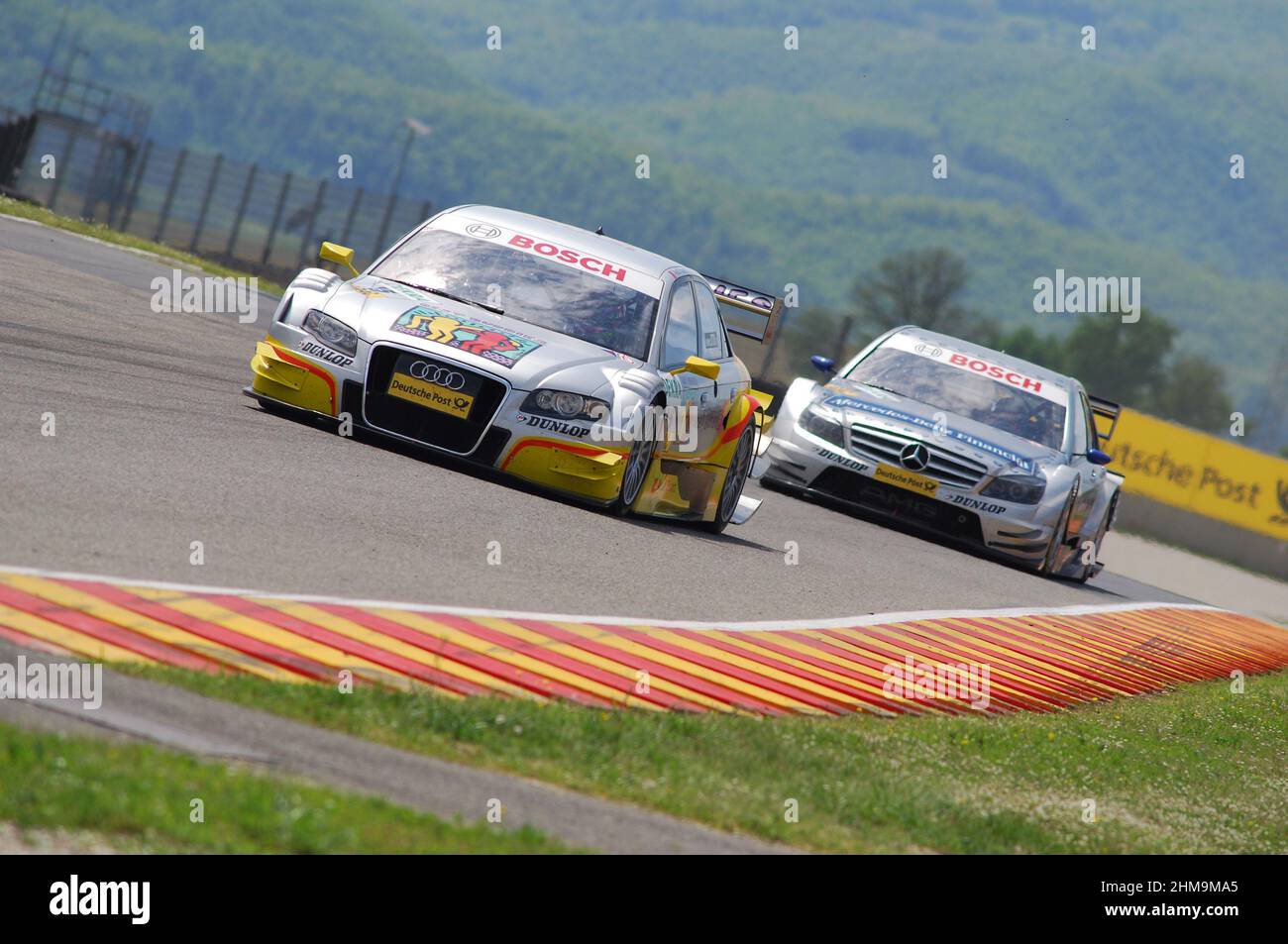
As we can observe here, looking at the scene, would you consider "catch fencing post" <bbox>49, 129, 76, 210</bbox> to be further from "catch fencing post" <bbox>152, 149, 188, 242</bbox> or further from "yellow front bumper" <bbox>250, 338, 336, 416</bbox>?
"yellow front bumper" <bbox>250, 338, 336, 416</bbox>

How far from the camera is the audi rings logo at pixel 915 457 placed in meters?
15.1

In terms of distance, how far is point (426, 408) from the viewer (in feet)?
33.5

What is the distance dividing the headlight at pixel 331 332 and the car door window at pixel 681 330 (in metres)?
1.91

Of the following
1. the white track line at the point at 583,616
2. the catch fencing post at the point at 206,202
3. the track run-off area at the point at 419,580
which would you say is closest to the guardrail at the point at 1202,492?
the track run-off area at the point at 419,580

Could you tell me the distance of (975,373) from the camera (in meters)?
16.4

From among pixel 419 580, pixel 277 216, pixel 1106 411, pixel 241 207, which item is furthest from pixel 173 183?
pixel 419 580

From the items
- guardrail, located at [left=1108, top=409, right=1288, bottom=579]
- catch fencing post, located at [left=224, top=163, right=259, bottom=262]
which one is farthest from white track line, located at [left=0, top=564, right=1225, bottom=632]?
catch fencing post, located at [left=224, top=163, right=259, bottom=262]

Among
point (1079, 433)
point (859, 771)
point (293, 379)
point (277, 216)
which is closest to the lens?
point (859, 771)

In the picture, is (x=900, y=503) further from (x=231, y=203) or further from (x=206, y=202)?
(x=206, y=202)

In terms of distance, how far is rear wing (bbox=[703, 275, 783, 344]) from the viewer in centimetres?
1633

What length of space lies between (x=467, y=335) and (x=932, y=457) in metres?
5.89

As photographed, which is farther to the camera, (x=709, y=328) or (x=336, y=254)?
(x=709, y=328)
